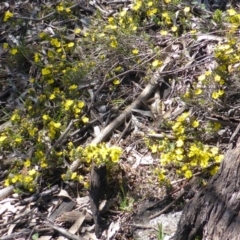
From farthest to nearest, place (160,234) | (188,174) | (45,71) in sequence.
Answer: (45,71) < (188,174) < (160,234)

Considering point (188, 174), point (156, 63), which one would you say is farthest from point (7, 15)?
point (188, 174)

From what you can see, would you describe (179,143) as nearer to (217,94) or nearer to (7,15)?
(217,94)

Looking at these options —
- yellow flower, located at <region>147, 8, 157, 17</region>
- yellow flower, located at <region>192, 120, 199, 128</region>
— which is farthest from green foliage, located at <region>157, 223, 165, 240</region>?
yellow flower, located at <region>147, 8, 157, 17</region>

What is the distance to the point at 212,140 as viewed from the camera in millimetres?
3664

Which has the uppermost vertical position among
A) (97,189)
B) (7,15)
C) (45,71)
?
(7,15)

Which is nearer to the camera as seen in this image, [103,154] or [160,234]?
[160,234]

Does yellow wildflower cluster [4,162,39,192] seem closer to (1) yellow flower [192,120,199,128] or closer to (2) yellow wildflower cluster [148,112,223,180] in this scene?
(2) yellow wildflower cluster [148,112,223,180]

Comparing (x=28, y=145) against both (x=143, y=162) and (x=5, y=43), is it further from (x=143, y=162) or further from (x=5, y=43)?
(x=5, y=43)

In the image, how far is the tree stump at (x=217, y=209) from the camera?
9.93 ft

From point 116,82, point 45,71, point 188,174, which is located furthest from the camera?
point 45,71

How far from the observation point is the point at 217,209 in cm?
306

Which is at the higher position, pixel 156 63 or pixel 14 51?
pixel 14 51

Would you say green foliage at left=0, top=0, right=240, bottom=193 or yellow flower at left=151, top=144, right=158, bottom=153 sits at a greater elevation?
green foliage at left=0, top=0, right=240, bottom=193

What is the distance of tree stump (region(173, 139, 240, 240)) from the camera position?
9.93 feet
